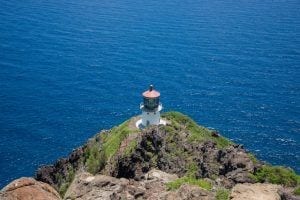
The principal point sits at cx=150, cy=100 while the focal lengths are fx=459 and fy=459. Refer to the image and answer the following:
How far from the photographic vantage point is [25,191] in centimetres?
3153

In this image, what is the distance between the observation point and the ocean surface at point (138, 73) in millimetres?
94438

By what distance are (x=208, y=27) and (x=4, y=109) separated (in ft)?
269

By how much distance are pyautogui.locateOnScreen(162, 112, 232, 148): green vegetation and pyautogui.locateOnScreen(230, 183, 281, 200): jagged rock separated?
988 inches

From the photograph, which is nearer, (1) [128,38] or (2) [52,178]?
(2) [52,178]

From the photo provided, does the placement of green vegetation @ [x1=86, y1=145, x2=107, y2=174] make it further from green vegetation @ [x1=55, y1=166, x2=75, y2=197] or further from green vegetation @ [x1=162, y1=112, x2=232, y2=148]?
green vegetation @ [x1=162, y1=112, x2=232, y2=148]

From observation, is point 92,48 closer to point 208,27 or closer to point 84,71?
point 84,71

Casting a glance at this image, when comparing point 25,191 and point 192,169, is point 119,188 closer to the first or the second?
point 25,191

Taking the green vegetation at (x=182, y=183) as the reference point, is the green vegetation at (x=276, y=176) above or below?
below

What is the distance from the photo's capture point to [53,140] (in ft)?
307

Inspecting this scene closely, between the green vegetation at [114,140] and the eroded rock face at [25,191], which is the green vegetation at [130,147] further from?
the eroded rock face at [25,191]

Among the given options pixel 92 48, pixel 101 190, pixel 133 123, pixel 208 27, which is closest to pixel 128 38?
pixel 92 48

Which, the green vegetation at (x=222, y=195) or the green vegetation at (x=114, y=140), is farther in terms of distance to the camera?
the green vegetation at (x=114, y=140)

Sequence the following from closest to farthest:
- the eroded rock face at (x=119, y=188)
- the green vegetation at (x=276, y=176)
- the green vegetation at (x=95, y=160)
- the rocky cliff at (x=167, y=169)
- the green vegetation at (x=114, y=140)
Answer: the eroded rock face at (x=119, y=188), the rocky cliff at (x=167, y=169), the green vegetation at (x=276, y=176), the green vegetation at (x=95, y=160), the green vegetation at (x=114, y=140)

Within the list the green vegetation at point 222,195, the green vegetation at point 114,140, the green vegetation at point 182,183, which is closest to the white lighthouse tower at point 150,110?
the green vegetation at point 114,140
